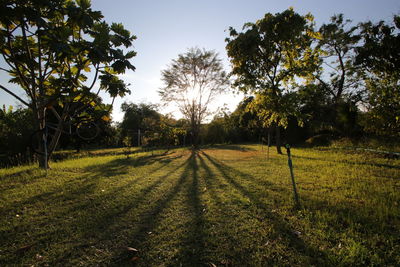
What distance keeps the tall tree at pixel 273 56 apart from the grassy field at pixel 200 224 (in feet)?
23.6

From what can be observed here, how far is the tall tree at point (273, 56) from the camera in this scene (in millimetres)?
9570

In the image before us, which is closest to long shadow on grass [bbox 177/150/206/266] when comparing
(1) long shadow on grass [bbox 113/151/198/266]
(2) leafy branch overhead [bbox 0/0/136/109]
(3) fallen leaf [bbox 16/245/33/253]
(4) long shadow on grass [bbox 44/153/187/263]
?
(1) long shadow on grass [bbox 113/151/198/266]

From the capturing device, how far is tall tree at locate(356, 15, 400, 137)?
726cm

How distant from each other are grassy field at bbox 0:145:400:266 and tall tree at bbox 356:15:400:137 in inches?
179

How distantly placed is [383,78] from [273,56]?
6.33 meters

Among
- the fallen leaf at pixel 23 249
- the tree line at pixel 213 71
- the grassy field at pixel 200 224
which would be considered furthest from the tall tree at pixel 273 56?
the fallen leaf at pixel 23 249

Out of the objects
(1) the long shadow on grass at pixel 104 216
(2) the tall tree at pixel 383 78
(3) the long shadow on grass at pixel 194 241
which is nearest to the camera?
(3) the long shadow on grass at pixel 194 241

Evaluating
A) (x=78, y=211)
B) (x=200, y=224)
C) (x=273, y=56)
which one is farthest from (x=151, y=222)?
(x=273, y=56)

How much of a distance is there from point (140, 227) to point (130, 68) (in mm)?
3879

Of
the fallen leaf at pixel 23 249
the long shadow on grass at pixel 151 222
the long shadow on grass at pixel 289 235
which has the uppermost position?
the fallen leaf at pixel 23 249

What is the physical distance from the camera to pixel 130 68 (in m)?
4.47

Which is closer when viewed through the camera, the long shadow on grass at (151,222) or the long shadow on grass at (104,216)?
the long shadow on grass at (151,222)

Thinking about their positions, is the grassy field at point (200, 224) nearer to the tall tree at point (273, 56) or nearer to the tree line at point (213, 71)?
the tree line at point (213, 71)

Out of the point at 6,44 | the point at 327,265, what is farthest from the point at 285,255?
the point at 6,44
